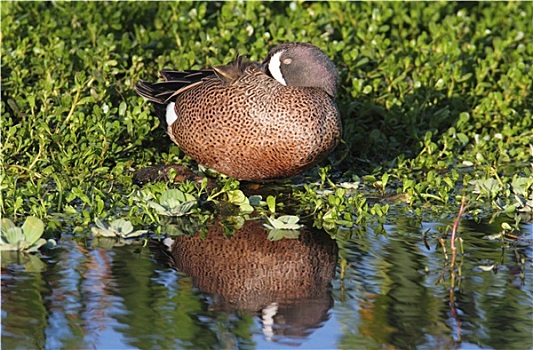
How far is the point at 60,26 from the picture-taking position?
8609 millimetres

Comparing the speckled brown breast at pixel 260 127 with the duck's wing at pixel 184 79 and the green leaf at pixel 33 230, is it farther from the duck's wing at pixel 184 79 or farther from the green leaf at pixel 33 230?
the green leaf at pixel 33 230

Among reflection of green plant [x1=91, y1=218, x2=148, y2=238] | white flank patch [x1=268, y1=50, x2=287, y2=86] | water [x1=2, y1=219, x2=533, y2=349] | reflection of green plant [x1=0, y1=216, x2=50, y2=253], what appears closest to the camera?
water [x1=2, y1=219, x2=533, y2=349]

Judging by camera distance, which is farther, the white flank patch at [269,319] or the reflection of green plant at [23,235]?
the reflection of green plant at [23,235]

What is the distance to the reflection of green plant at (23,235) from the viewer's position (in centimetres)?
523

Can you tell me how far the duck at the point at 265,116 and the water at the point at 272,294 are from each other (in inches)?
19.7

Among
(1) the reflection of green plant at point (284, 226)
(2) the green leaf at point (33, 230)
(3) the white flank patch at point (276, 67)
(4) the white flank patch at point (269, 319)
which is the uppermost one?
(3) the white flank patch at point (276, 67)

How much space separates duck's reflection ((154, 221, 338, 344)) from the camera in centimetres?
466

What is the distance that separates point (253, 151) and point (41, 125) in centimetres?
148

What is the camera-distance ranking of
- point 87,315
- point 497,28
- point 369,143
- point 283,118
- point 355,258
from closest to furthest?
point 87,315
point 355,258
point 283,118
point 369,143
point 497,28

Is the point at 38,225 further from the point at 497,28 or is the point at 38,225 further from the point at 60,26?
the point at 497,28

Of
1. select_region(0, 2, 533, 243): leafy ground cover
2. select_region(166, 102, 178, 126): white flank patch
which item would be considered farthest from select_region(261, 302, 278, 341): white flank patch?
select_region(166, 102, 178, 126): white flank patch

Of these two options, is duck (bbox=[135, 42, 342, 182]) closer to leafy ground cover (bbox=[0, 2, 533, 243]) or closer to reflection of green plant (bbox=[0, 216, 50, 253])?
leafy ground cover (bbox=[0, 2, 533, 243])

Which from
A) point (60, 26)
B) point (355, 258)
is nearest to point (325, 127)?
point (355, 258)

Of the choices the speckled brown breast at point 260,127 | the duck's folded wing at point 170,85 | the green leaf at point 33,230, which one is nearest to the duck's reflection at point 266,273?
the speckled brown breast at point 260,127
